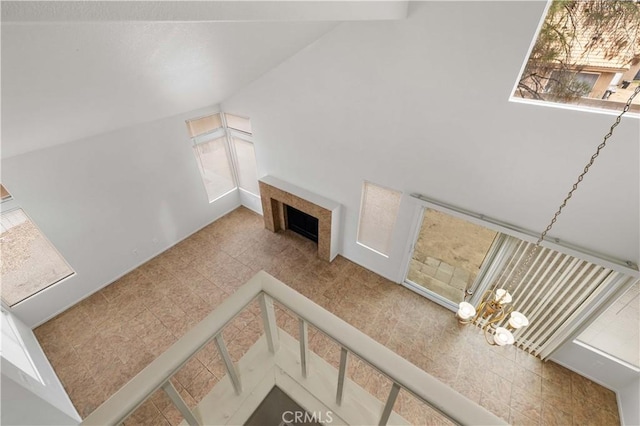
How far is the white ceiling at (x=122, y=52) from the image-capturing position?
1.21m

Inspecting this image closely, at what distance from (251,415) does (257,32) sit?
2.80m

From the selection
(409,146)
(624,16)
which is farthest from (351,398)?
(624,16)

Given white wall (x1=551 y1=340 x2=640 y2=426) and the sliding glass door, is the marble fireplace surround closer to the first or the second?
the sliding glass door

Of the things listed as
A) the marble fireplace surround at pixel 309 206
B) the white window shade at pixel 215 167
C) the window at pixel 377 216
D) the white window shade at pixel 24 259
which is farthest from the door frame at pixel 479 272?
the white window shade at pixel 24 259

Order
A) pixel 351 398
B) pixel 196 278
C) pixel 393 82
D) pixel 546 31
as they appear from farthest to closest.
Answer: pixel 196 278 → pixel 393 82 → pixel 546 31 → pixel 351 398

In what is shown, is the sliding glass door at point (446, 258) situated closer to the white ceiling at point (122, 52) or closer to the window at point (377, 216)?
the window at point (377, 216)

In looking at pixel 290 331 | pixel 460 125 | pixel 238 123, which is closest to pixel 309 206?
pixel 290 331

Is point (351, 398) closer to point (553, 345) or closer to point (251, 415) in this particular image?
point (251, 415)

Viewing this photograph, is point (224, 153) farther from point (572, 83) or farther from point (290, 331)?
point (572, 83)

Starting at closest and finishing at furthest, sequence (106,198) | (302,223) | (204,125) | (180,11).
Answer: (180,11)
(106,198)
(204,125)
(302,223)

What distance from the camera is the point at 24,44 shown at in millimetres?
1338

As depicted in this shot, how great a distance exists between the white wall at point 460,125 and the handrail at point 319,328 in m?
2.96

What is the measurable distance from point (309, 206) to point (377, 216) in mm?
1291

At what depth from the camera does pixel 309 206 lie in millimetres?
4973
